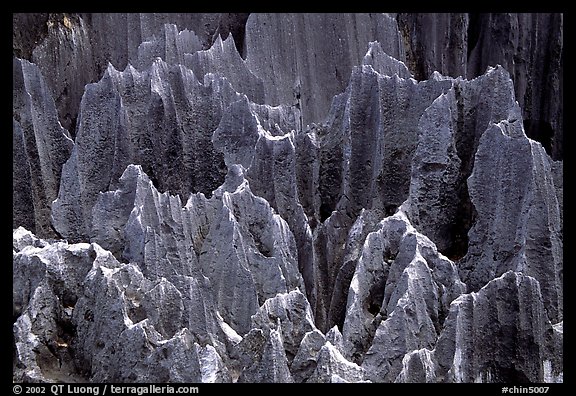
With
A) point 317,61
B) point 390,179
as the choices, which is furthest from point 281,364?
point 317,61

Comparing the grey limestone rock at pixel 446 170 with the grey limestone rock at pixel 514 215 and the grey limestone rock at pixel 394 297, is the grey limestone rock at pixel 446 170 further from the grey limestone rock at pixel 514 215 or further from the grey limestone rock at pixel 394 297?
the grey limestone rock at pixel 394 297

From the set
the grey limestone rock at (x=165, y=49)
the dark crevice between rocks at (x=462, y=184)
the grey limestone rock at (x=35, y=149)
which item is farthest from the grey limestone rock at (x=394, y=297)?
the grey limestone rock at (x=165, y=49)

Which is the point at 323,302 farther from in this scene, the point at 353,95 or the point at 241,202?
the point at 353,95

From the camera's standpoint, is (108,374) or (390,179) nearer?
(108,374)

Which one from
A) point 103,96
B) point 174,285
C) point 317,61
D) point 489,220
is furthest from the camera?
point 317,61

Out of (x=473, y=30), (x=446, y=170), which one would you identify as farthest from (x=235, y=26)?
(x=446, y=170)

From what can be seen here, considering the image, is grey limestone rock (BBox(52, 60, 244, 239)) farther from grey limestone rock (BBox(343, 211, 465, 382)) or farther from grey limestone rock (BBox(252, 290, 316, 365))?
grey limestone rock (BBox(252, 290, 316, 365))

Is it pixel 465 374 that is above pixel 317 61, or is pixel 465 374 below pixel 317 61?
below

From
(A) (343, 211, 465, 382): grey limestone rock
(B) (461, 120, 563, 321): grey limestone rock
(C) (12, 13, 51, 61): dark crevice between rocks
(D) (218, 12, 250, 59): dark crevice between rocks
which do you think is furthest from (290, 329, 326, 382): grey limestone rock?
Answer: (C) (12, 13, 51, 61): dark crevice between rocks
